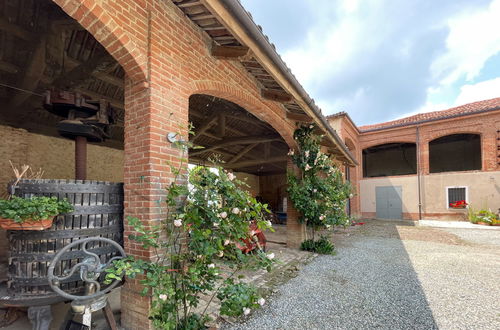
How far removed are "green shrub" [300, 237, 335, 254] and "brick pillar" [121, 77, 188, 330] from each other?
14.5 ft

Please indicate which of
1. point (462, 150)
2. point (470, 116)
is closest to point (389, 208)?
point (470, 116)

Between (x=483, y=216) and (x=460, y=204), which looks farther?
(x=460, y=204)

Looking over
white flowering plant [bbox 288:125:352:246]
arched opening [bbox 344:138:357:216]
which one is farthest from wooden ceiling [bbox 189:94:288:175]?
arched opening [bbox 344:138:357:216]

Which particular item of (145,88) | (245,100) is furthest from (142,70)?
(245,100)

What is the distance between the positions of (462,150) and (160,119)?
22336mm

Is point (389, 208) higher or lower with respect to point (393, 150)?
lower

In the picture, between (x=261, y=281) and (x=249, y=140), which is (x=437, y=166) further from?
(x=261, y=281)

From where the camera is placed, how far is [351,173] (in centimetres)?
1570

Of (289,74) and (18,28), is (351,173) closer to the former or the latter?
(289,74)

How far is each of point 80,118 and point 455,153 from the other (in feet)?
75.1

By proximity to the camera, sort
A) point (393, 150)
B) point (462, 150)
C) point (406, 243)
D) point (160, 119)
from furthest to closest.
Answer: point (393, 150) < point (462, 150) < point (406, 243) < point (160, 119)

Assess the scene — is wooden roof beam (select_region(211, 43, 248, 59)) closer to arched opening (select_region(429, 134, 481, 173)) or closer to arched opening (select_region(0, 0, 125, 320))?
arched opening (select_region(0, 0, 125, 320))

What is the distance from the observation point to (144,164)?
2.31 m

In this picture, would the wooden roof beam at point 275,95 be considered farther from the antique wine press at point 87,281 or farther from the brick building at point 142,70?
the antique wine press at point 87,281
